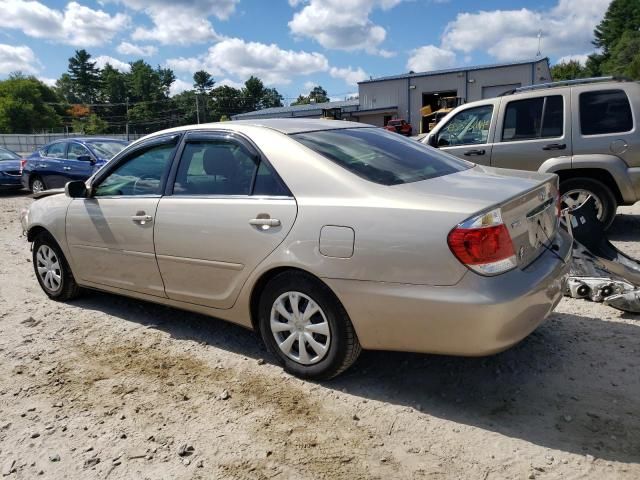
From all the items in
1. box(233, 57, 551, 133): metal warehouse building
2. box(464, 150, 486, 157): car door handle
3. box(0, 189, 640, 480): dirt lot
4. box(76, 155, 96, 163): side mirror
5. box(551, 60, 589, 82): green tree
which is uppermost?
box(551, 60, 589, 82): green tree

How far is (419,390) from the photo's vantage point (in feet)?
10.8

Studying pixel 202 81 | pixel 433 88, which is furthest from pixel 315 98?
pixel 433 88

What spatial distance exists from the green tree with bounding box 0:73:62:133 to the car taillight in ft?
306

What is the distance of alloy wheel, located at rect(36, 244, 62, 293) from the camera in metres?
5.09

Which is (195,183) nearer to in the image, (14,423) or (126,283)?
(126,283)

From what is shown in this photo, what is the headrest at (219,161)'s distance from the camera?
372 cm

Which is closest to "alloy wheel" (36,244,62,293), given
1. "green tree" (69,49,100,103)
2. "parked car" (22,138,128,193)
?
"parked car" (22,138,128,193)

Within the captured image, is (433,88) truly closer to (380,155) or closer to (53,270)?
(53,270)

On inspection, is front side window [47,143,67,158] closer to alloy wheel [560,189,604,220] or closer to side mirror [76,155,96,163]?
side mirror [76,155,96,163]

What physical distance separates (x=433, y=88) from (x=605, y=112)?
36061mm

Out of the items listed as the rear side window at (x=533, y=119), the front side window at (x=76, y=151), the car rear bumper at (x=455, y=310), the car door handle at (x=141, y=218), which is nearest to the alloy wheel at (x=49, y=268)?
the car door handle at (x=141, y=218)

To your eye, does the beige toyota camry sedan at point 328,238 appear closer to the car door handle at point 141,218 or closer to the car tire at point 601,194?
the car door handle at point 141,218

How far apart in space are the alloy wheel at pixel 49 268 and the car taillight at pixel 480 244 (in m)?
3.92

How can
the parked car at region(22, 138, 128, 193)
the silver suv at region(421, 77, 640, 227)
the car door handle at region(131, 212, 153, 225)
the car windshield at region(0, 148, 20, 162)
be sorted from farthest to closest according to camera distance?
the car windshield at region(0, 148, 20, 162)
the parked car at region(22, 138, 128, 193)
the silver suv at region(421, 77, 640, 227)
the car door handle at region(131, 212, 153, 225)
